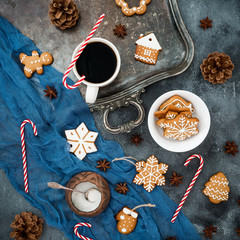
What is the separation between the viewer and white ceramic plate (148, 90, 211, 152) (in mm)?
918

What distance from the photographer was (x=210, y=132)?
1.05 meters

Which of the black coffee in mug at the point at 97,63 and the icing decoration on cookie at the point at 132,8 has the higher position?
the icing decoration on cookie at the point at 132,8

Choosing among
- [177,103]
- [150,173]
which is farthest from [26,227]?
[177,103]

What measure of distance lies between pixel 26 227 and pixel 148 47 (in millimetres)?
871

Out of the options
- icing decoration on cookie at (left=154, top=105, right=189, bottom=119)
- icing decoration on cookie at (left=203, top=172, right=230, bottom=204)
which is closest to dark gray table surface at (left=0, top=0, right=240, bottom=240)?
icing decoration on cookie at (left=203, top=172, right=230, bottom=204)

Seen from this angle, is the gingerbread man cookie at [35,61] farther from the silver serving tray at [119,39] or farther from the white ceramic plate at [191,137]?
the white ceramic plate at [191,137]

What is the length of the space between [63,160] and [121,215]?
32cm

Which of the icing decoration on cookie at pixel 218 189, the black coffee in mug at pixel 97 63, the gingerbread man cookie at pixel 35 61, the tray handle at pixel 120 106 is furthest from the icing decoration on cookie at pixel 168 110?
the gingerbread man cookie at pixel 35 61

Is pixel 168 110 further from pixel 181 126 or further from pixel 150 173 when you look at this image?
pixel 150 173

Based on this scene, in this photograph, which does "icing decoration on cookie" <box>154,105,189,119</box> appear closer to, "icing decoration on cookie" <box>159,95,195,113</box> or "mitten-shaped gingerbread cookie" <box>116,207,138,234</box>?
"icing decoration on cookie" <box>159,95,195,113</box>

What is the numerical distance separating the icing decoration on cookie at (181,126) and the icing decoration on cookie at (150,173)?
165 millimetres

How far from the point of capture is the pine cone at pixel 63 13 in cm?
94

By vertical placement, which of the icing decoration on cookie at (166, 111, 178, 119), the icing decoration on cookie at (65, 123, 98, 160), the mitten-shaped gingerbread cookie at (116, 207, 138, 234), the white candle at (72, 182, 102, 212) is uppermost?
the icing decoration on cookie at (166, 111, 178, 119)

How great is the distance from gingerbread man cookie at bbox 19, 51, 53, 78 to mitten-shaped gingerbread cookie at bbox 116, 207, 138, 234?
66cm
